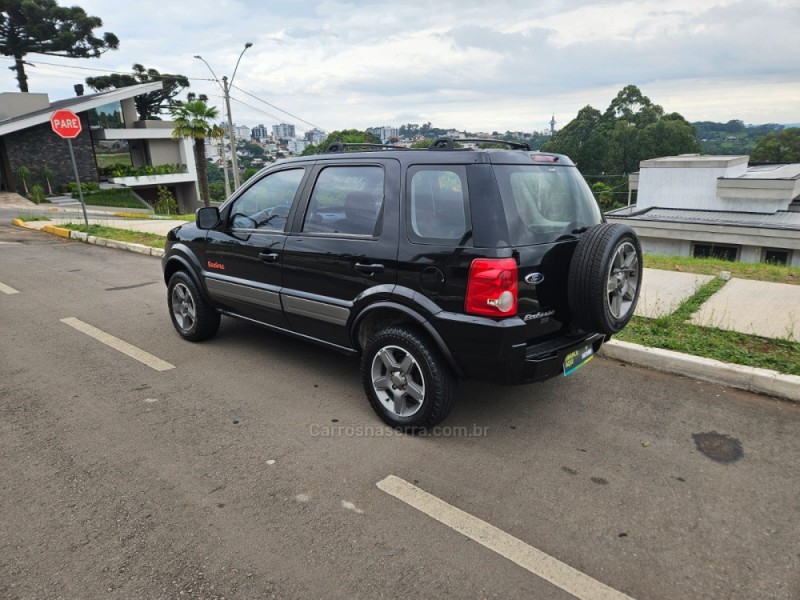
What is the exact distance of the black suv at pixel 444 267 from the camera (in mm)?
3184

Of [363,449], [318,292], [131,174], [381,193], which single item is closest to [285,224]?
[318,292]

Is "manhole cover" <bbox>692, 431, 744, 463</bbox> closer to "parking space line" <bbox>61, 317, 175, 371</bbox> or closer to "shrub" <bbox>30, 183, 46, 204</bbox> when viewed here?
"parking space line" <bbox>61, 317, 175, 371</bbox>

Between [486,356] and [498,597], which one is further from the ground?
[486,356]

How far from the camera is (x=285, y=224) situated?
170 inches

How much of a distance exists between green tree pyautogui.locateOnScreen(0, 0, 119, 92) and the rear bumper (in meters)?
52.0

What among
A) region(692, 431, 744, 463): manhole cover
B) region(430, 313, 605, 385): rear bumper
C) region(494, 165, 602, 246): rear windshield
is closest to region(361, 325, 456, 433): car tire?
region(430, 313, 605, 385): rear bumper

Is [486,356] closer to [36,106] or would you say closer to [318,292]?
[318,292]

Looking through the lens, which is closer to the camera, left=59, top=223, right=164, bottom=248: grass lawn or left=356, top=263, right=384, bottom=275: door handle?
left=356, top=263, right=384, bottom=275: door handle

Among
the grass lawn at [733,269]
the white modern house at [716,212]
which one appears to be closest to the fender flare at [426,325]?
the grass lawn at [733,269]

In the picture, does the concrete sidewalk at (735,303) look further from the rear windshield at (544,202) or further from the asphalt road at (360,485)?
the rear windshield at (544,202)

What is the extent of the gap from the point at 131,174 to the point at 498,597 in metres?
38.2

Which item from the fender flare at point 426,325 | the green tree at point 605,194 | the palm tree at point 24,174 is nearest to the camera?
the fender flare at point 426,325

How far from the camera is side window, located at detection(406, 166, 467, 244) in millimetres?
3277

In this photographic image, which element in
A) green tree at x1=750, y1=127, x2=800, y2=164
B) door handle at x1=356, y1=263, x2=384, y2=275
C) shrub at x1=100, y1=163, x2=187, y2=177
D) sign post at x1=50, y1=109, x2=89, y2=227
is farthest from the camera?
green tree at x1=750, y1=127, x2=800, y2=164
